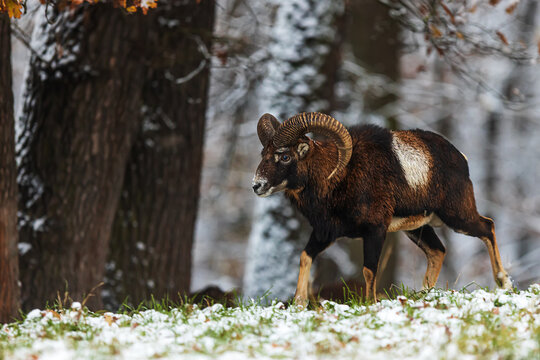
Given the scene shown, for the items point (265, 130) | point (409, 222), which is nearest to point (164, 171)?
point (265, 130)

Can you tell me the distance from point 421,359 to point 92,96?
581 centimetres

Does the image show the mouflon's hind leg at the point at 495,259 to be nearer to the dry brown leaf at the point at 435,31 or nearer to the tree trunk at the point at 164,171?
the dry brown leaf at the point at 435,31

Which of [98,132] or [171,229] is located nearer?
[98,132]

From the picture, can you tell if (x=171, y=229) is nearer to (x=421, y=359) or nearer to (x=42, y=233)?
(x=42, y=233)

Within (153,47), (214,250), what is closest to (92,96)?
(153,47)

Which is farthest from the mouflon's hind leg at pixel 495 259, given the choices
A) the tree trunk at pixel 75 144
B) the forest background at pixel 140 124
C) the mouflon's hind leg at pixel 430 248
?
the tree trunk at pixel 75 144

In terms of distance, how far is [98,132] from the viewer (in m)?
8.38

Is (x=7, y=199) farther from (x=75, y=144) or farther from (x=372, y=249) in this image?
(x=372, y=249)

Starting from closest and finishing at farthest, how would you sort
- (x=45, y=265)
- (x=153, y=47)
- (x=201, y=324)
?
(x=201, y=324) < (x=45, y=265) < (x=153, y=47)

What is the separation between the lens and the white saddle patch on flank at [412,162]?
5684 millimetres

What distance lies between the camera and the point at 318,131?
5570 millimetres

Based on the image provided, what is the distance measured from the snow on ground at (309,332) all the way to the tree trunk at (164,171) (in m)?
3.26

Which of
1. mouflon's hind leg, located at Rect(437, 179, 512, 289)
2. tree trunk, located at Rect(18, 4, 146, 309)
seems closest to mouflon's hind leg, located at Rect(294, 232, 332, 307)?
mouflon's hind leg, located at Rect(437, 179, 512, 289)

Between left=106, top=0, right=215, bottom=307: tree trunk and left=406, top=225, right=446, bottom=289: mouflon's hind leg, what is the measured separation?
414cm
